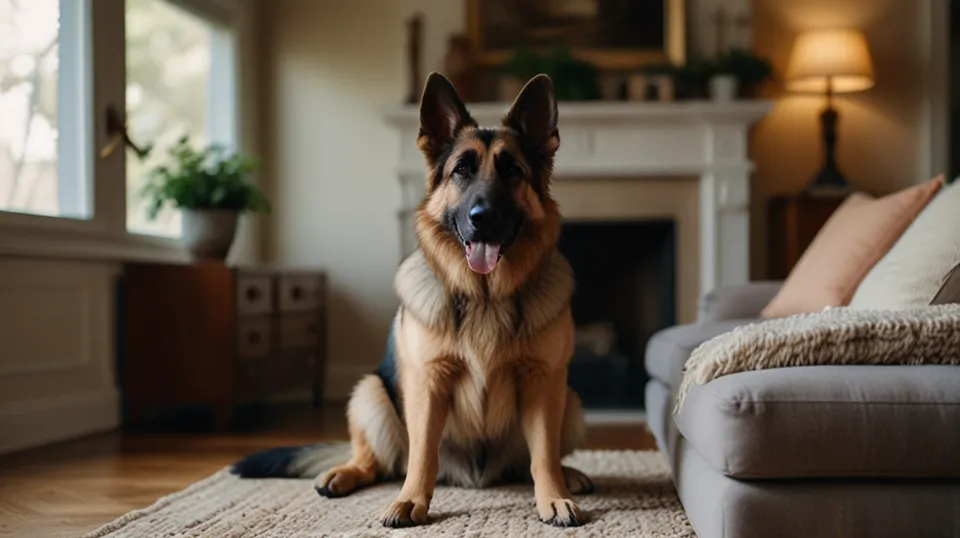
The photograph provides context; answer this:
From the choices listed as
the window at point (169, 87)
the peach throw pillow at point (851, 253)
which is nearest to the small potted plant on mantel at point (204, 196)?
the window at point (169, 87)

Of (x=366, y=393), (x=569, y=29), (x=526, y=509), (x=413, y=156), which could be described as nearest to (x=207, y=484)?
(x=366, y=393)

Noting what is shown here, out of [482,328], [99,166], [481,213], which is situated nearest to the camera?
[481,213]

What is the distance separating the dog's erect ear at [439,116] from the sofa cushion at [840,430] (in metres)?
0.90

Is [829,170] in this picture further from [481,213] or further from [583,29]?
[481,213]

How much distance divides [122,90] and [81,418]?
138cm

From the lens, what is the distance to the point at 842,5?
14.6 feet

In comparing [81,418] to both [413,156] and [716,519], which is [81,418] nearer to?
[413,156]

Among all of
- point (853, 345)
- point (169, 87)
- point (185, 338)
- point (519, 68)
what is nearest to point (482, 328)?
point (853, 345)

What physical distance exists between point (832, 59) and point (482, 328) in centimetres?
302

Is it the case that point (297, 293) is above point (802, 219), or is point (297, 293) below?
below

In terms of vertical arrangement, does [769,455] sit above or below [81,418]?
above

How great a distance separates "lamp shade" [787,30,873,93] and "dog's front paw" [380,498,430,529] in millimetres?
3241

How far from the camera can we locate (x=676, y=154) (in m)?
4.23

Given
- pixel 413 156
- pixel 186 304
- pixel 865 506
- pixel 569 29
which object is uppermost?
pixel 569 29
